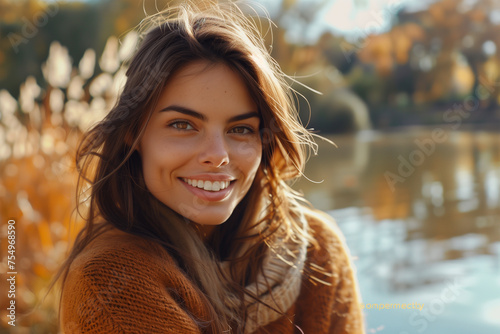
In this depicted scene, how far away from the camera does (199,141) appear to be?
3.90 ft

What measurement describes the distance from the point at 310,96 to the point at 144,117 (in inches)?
215

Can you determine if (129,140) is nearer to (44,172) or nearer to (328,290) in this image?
(328,290)

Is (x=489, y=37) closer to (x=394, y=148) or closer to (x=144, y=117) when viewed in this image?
(x=394, y=148)

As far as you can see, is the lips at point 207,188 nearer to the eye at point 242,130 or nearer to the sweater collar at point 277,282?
the eye at point 242,130

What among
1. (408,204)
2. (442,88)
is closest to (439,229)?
(408,204)

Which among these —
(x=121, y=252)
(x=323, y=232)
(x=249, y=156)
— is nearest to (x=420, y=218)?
(x=323, y=232)

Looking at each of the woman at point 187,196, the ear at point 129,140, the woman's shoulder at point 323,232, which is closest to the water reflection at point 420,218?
the woman's shoulder at point 323,232

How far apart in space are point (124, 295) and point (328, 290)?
2.15 ft

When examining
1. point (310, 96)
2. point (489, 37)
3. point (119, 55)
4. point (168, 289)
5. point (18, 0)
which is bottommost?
point (168, 289)

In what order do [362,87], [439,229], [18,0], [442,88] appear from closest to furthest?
[439,229] < [442,88] < [362,87] < [18,0]

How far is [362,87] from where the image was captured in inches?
243

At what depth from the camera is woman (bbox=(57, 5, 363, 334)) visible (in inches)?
41.5

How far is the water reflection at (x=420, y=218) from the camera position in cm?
276

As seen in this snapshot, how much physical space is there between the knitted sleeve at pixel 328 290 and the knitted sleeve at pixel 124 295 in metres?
0.44
